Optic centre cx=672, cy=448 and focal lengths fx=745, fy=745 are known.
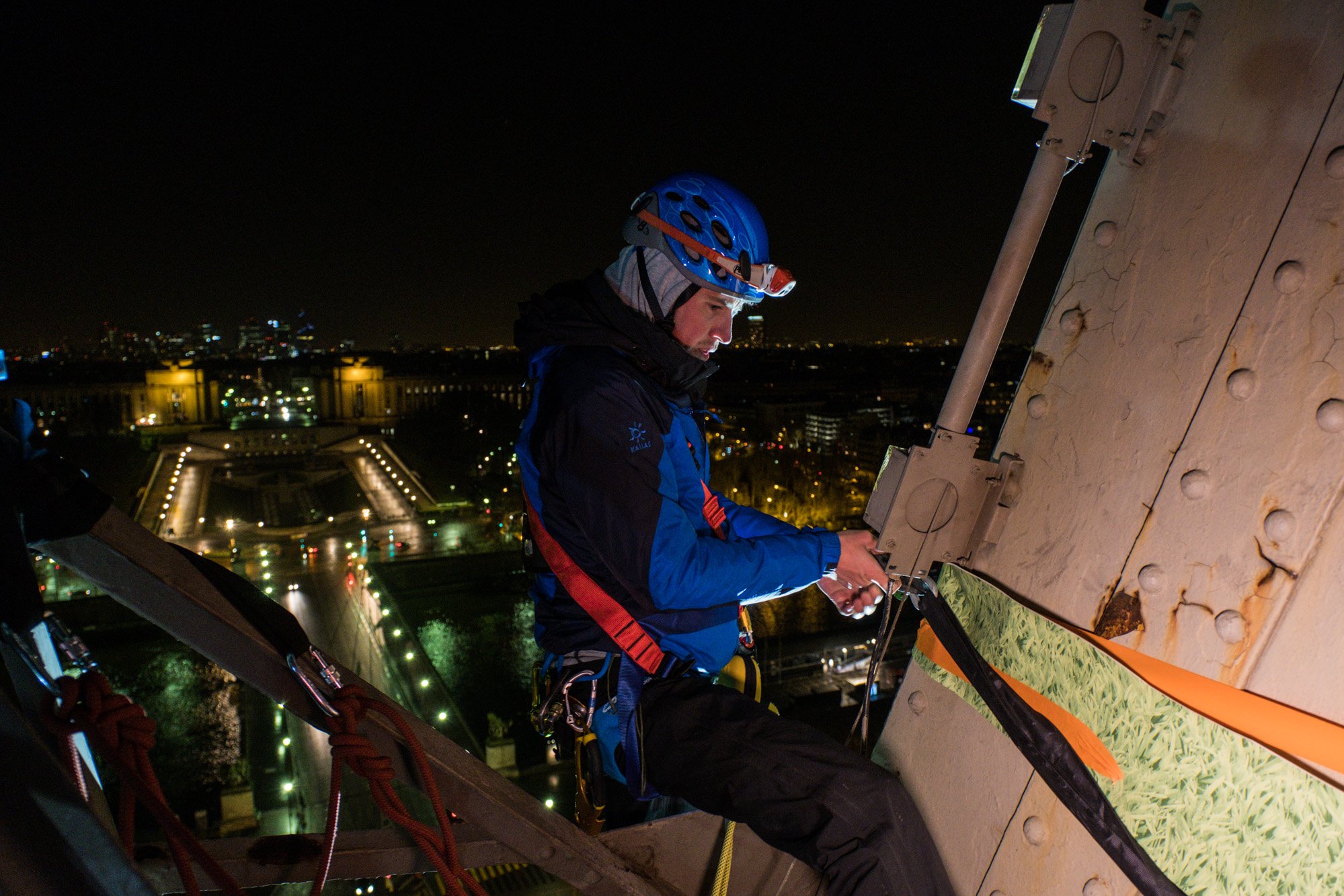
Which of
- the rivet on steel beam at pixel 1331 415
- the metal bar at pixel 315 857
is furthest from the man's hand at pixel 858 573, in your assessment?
the metal bar at pixel 315 857

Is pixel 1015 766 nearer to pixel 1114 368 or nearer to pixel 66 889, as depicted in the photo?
pixel 1114 368

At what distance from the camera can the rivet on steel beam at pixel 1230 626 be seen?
4.12 feet

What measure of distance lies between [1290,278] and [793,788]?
1.43 metres

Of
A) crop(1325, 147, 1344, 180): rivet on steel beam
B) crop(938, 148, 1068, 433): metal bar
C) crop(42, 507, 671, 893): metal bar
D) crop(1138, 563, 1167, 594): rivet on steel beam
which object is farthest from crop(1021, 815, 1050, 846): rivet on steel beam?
crop(1325, 147, 1344, 180): rivet on steel beam

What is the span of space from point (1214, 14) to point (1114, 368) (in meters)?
0.68

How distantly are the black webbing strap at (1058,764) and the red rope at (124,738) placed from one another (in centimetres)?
148

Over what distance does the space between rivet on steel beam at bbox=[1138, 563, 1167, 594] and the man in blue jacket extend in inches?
25.2

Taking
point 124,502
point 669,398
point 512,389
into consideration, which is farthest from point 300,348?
point 669,398

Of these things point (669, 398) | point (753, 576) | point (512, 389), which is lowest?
point (512, 389)

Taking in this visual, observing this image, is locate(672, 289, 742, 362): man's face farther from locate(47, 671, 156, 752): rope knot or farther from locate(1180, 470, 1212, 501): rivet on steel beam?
locate(47, 671, 156, 752): rope knot

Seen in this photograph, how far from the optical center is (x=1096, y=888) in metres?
1.44

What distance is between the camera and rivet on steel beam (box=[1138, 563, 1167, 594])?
1381 mm

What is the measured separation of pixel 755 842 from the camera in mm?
2035

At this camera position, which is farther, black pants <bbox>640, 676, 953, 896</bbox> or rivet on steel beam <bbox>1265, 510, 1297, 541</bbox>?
black pants <bbox>640, 676, 953, 896</bbox>
